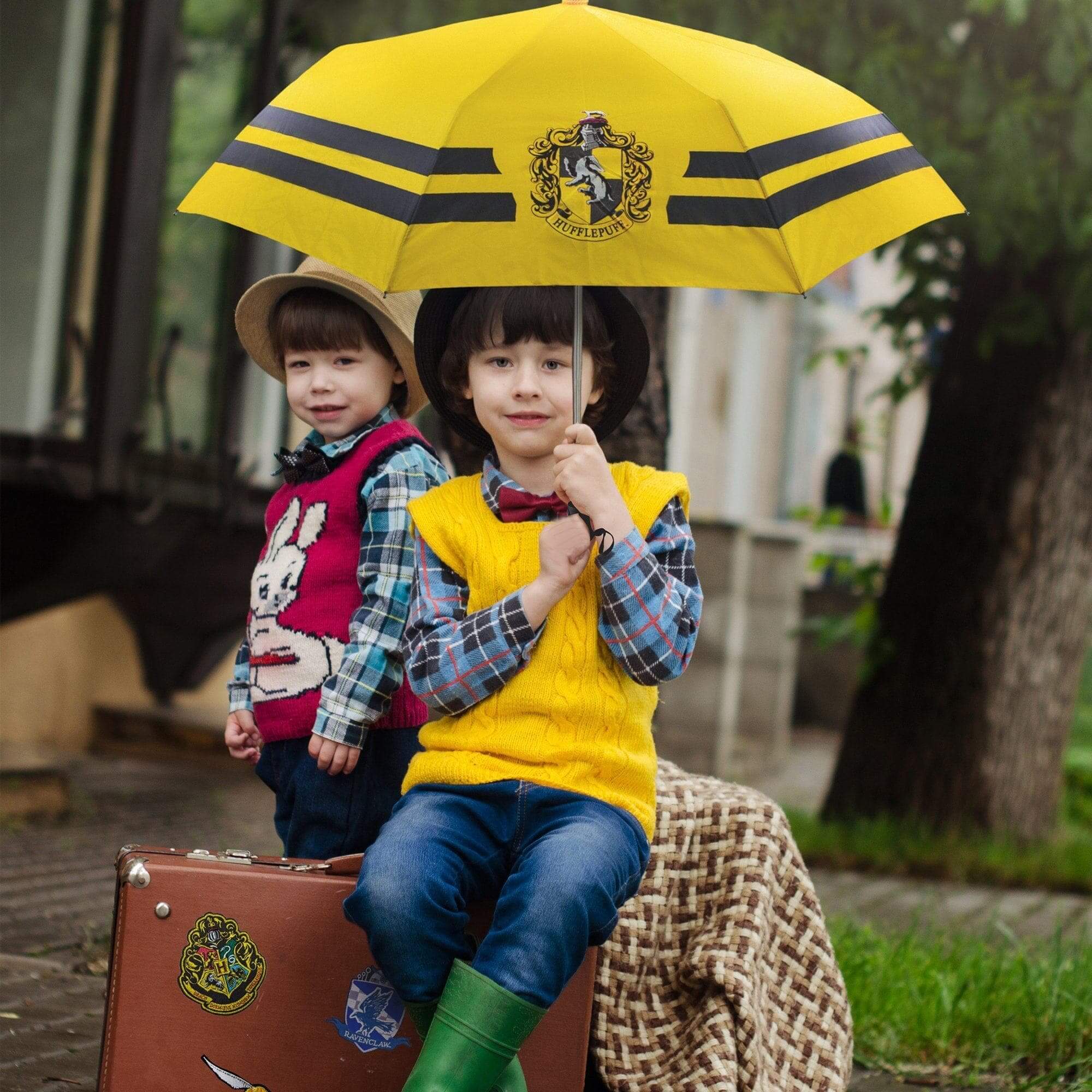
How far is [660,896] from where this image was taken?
3271 mm

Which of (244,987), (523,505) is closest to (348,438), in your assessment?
(523,505)

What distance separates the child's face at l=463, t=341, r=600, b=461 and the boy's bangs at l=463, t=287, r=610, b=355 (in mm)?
12

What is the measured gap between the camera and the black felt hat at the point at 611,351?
9.17ft

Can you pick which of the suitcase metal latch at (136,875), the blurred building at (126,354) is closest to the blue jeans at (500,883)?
the suitcase metal latch at (136,875)

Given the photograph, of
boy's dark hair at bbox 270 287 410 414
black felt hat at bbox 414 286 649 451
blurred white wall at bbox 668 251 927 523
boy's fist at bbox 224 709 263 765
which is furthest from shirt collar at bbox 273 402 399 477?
blurred white wall at bbox 668 251 927 523

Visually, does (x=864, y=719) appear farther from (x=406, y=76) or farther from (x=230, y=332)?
(x=406, y=76)

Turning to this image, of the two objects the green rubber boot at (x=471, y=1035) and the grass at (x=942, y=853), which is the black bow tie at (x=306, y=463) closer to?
the green rubber boot at (x=471, y=1035)

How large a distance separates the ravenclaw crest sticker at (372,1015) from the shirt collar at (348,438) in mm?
969

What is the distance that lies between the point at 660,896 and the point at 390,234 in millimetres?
1484

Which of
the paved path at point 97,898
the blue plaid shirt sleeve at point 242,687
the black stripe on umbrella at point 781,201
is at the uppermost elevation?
the black stripe on umbrella at point 781,201

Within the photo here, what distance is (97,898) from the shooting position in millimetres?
4984

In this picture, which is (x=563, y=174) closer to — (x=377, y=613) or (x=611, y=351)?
(x=611, y=351)

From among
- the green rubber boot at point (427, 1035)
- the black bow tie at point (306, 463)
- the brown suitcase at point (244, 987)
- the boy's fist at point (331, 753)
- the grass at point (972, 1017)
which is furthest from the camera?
the grass at point (972, 1017)

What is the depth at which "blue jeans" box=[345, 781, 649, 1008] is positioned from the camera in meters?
2.39
